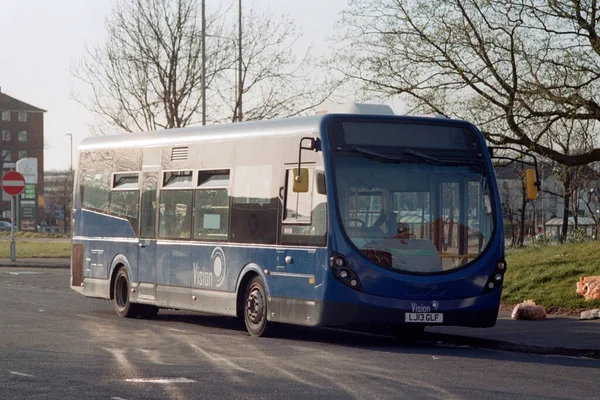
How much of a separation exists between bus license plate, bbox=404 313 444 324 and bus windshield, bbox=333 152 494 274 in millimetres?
536

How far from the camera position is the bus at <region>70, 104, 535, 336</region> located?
15.7 metres

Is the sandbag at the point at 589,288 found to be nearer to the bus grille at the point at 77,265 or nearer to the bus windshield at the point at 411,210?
the bus windshield at the point at 411,210

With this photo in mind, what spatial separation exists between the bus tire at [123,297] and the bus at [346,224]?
6.90 ft

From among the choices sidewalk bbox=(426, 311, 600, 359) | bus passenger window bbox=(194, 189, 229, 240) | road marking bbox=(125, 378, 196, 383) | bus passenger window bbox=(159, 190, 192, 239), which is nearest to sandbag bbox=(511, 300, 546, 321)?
sidewalk bbox=(426, 311, 600, 359)

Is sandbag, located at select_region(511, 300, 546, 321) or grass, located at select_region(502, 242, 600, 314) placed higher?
grass, located at select_region(502, 242, 600, 314)

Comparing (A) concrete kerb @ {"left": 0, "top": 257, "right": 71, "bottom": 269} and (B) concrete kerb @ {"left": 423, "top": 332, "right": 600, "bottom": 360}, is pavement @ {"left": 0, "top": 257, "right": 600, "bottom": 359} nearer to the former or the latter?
(B) concrete kerb @ {"left": 423, "top": 332, "right": 600, "bottom": 360}

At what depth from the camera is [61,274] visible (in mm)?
35562

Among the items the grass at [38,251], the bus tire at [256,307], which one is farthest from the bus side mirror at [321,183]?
the grass at [38,251]

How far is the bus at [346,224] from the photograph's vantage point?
1570 centimetres

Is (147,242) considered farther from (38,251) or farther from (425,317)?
(38,251)

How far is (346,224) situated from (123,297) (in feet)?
21.6

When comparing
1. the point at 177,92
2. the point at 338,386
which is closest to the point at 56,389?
the point at 338,386

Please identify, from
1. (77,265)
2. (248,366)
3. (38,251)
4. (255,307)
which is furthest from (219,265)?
(38,251)

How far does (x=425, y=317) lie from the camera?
1570 cm
